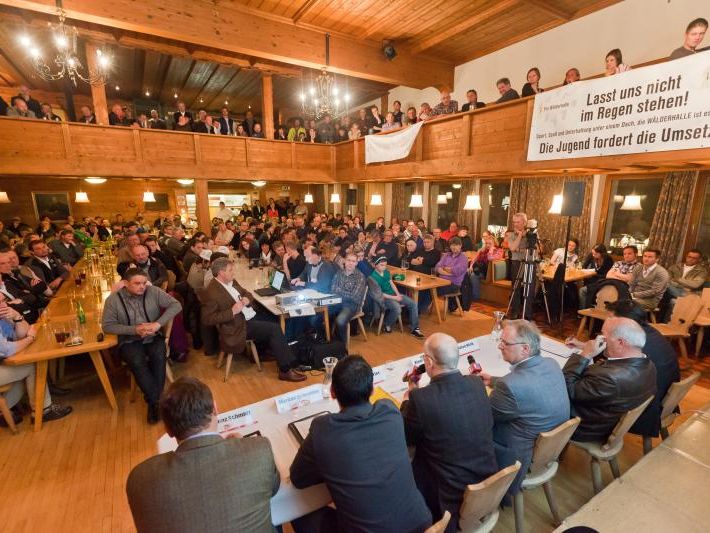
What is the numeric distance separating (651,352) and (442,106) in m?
6.66

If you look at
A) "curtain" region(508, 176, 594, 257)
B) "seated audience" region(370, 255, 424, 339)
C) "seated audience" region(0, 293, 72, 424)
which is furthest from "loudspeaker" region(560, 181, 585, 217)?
"seated audience" region(0, 293, 72, 424)

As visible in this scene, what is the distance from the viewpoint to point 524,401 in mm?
1927

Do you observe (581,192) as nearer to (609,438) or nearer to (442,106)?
(609,438)

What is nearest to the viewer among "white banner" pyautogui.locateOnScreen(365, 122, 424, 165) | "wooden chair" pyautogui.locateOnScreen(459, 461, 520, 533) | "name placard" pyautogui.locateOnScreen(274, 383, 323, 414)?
"wooden chair" pyautogui.locateOnScreen(459, 461, 520, 533)

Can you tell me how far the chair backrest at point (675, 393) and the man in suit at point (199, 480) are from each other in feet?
9.00

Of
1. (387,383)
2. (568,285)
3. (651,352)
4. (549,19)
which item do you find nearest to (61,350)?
(387,383)

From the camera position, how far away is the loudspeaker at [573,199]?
179 inches

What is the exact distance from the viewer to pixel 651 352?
254cm

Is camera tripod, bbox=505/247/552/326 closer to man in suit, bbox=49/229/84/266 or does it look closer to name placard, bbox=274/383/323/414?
name placard, bbox=274/383/323/414

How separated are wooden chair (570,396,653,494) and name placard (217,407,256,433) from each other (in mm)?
2142

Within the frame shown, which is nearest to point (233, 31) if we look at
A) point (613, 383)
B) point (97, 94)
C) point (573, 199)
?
point (97, 94)

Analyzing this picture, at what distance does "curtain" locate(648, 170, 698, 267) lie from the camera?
5.74 metres

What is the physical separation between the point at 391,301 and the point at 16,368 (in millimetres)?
4221

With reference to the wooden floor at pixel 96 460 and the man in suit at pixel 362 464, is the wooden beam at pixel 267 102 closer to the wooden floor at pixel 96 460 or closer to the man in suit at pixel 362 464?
the wooden floor at pixel 96 460
